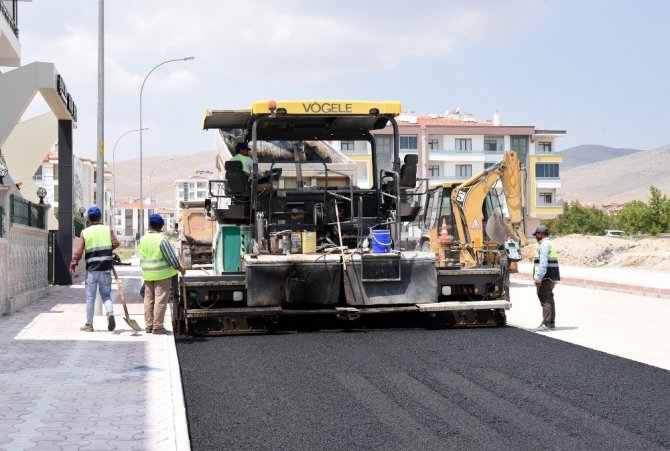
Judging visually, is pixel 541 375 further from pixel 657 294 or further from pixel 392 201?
pixel 657 294

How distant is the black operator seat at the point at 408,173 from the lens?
1170 centimetres

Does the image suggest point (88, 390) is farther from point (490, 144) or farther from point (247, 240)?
point (490, 144)

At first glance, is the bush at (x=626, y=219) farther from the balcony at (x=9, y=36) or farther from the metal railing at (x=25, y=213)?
the metal railing at (x=25, y=213)

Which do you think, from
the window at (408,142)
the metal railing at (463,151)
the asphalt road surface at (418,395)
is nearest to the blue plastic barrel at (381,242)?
the asphalt road surface at (418,395)

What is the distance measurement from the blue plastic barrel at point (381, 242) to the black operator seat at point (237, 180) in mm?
1667

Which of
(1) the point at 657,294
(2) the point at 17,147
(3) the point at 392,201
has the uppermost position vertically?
(2) the point at 17,147

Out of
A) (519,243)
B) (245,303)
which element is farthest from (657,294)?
(245,303)

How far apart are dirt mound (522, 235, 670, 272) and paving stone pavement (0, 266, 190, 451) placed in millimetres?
24257

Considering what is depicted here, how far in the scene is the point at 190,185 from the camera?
187 meters

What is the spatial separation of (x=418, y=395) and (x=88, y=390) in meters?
2.70

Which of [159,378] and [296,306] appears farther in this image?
[296,306]

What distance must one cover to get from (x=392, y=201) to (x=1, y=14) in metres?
15.5

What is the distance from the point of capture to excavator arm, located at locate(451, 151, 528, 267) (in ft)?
67.1

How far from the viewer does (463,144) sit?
77062mm
